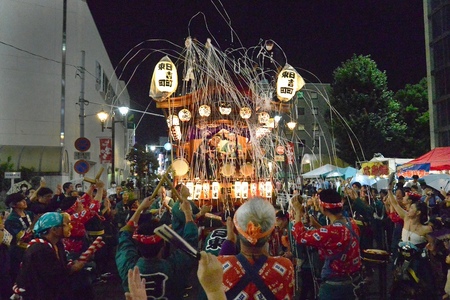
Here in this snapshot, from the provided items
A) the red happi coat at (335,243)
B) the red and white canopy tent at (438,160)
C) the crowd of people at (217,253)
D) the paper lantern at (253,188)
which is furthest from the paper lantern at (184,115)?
the red happi coat at (335,243)

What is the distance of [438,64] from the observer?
23.2 meters

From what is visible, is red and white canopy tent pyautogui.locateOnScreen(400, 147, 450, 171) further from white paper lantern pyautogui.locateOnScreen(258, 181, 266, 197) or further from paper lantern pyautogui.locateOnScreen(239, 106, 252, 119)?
paper lantern pyautogui.locateOnScreen(239, 106, 252, 119)

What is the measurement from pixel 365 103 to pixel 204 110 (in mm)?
16605

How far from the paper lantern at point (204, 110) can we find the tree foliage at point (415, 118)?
20812 mm

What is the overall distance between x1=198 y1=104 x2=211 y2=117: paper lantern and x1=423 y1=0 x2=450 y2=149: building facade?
15.9 m

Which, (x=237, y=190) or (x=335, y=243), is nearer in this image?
(x=335, y=243)

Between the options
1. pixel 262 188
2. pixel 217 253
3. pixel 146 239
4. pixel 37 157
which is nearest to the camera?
pixel 146 239

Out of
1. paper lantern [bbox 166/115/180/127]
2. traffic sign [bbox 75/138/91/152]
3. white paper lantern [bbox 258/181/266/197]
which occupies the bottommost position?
white paper lantern [bbox 258/181/266/197]

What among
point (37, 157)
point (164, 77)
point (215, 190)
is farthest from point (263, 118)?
point (37, 157)

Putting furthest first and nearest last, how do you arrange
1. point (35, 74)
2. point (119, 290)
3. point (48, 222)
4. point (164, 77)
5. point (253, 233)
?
point (35, 74)
point (164, 77)
point (119, 290)
point (48, 222)
point (253, 233)

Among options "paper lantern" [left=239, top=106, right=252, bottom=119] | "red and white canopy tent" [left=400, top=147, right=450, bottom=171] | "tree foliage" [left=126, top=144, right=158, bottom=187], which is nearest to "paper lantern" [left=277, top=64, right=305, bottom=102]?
"paper lantern" [left=239, top=106, right=252, bottom=119]

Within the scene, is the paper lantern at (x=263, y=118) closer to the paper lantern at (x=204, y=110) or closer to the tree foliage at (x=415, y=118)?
the paper lantern at (x=204, y=110)

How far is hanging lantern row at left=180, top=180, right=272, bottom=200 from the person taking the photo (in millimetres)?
11750

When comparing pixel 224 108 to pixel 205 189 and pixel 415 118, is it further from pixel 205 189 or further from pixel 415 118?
pixel 415 118
